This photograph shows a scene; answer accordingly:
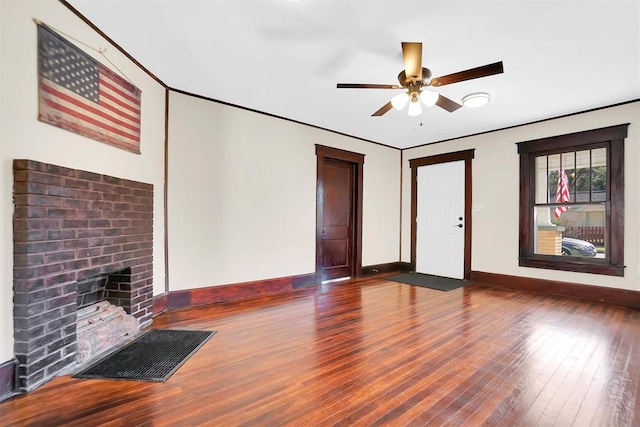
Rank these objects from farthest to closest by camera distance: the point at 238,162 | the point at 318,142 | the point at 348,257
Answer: the point at 348,257
the point at 318,142
the point at 238,162

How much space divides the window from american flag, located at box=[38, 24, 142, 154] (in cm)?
533

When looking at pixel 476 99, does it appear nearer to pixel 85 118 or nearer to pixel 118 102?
pixel 118 102

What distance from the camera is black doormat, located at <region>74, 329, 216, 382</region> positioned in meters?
2.00

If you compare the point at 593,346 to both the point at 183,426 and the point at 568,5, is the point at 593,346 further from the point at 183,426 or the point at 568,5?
the point at 183,426

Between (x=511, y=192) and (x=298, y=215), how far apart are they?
3.46 m

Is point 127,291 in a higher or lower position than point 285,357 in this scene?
higher

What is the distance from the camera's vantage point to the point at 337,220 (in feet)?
17.3

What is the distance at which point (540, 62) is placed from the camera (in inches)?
110

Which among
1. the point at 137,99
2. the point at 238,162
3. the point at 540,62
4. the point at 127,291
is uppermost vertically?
the point at 540,62

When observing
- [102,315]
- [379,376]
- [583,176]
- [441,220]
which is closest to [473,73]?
[379,376]

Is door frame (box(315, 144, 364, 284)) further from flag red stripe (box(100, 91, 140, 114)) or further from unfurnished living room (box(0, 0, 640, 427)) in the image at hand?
flag red stripe (box(100, 91, 140, 114))

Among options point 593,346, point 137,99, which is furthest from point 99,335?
point 593,346

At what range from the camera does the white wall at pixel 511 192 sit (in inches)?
145

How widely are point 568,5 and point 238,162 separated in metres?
3.46
